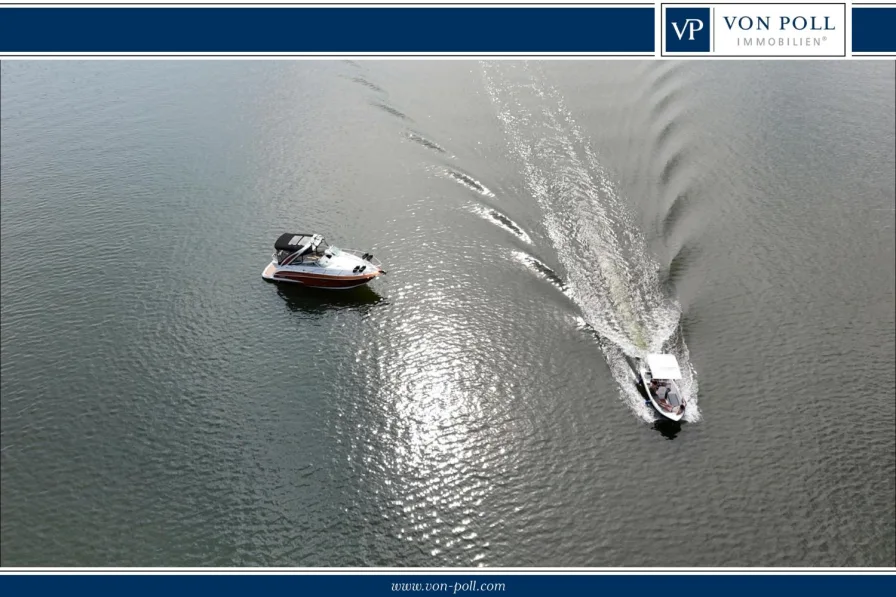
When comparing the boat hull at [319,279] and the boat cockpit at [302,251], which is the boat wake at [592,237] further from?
the boat cockpit at [302,251]

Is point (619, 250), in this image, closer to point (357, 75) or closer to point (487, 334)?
point (487, 334)

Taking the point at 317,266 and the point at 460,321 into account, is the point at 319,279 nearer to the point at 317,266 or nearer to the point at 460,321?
the point at 317,266

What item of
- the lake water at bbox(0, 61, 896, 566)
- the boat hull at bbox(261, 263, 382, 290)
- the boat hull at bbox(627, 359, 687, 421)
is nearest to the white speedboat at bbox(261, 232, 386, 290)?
the boat hull at bbox(261, 263, 382, 290)

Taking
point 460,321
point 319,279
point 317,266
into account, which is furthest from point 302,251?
point 460,321

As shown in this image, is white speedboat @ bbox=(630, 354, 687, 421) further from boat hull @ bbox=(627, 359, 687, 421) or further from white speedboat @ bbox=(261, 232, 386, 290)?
white speedboat @ bbox=(261, 232, 386, 290)

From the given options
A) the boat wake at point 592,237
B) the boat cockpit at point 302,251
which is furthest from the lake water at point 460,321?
the boat cockpit at point 302,251

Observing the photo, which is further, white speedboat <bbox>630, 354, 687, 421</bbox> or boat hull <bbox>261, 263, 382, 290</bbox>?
boat hull <bbox>261, 263, 382, 290</bbox>
